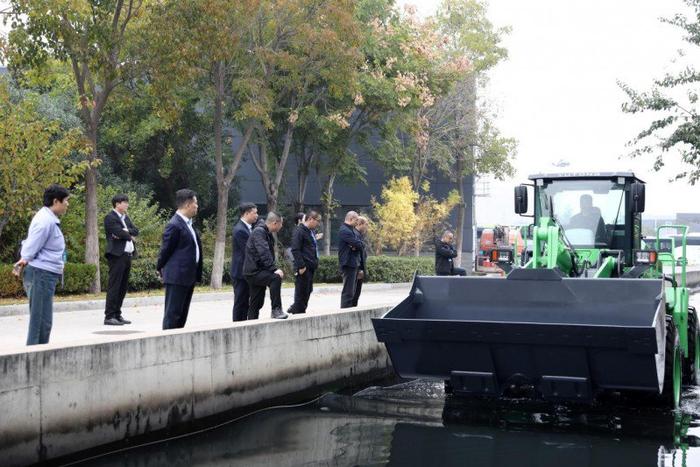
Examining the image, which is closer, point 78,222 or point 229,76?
point 78,222

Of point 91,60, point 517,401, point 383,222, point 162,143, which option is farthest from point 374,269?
point 517,401

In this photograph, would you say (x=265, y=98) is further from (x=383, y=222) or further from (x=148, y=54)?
(x=383, y=222)

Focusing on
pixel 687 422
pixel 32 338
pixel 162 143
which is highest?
pixel 162 143

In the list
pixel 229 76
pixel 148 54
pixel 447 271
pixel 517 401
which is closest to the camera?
pixel 517 401

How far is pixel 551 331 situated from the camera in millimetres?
8703

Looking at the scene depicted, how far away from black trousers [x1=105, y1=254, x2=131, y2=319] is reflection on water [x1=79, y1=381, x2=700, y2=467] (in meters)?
5.12

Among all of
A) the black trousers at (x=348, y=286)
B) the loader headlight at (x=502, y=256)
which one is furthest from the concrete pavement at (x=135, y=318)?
the loader headlight at (x=502, y=256)

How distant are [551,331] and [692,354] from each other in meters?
3.68

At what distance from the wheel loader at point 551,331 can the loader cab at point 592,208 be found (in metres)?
0.66

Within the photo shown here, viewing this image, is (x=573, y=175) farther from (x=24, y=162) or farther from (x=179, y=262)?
(x=24, y=162)

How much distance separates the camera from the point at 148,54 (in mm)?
22750

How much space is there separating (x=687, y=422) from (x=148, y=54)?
1623 centimetres

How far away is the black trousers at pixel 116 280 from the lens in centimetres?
1471

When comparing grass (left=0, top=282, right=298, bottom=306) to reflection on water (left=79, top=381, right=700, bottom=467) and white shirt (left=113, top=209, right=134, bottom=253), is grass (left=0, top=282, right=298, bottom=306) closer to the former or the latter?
white shirt (left=113, top=209, right=134, bottom=253)
